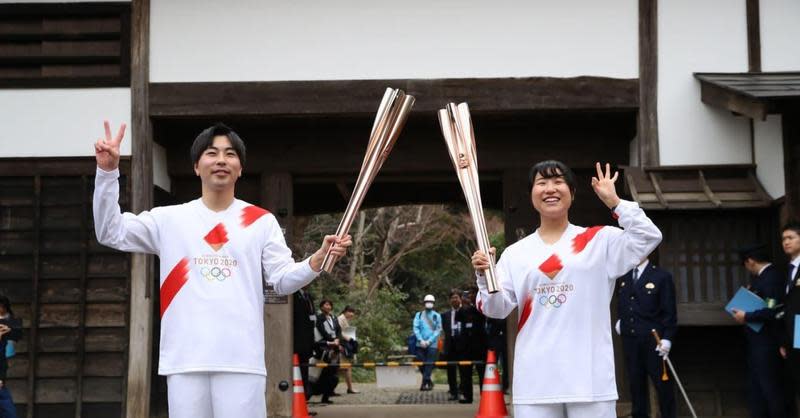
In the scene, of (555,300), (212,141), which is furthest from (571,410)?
(212,141)

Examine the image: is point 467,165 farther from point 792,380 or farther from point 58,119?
point 58,119

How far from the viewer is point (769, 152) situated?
8.70 meters

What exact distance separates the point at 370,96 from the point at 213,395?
18.1 ft

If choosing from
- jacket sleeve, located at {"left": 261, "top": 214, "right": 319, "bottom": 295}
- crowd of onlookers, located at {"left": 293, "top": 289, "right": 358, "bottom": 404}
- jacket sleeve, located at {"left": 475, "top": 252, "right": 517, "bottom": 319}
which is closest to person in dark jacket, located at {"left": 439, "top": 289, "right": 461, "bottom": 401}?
crowd of onlookers, located at {"left": 293, "top": 289, "right": 358, "bottom": 404}

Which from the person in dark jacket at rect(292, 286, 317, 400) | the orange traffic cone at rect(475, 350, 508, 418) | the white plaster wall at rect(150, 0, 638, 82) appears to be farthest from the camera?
the person in dark jacket at rect(292, 286, 317, 400)

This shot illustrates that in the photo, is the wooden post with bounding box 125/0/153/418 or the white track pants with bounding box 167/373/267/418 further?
the wooden post with bounding box 125/0/153/418

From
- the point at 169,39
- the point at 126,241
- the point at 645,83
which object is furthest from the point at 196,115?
the point at 126,241

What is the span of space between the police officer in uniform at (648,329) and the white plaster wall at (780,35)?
2183 millimetres

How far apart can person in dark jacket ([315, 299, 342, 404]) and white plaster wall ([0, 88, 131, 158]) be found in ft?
16.7

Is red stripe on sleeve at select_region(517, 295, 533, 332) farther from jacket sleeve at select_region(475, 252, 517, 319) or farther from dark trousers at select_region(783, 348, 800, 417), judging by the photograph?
dark trousers at select_region(783, 348, 800, 417)

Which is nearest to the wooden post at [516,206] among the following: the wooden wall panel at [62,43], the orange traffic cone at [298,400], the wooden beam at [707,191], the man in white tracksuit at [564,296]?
the wooden beam at [707,191]

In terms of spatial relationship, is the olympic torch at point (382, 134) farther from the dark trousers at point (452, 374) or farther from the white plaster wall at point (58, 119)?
the dark trousers at point (452, 374)

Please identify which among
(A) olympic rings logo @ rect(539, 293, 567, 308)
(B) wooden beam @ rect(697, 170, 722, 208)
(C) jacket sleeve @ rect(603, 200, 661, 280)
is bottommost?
(A) olympic rings logo @ rect(539, 293, 567, 308)

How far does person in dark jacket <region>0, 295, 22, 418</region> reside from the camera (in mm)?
7707
